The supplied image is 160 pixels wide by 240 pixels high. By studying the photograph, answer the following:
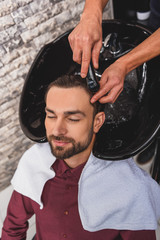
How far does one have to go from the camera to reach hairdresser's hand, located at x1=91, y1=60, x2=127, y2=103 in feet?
3.21

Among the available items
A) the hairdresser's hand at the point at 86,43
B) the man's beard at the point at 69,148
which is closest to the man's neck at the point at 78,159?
the man's beard at the point at 69,148

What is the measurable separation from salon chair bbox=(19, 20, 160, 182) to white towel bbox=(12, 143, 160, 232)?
0.11m

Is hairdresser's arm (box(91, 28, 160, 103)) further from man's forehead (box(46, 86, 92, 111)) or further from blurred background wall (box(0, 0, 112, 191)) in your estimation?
blurred background wall (box(0, 0, 112, 191))

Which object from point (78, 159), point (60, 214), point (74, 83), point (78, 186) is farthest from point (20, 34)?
point (60, 214)

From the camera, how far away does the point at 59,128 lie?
1.08 m

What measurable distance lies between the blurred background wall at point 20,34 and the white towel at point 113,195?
0.67 meters

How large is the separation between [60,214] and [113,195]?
0.33m

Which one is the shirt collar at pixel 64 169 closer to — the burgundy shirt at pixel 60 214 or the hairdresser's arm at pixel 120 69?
the burgundy shirt at pixel 60 214

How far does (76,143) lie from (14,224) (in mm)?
739

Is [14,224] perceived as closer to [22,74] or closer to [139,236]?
[139,236]

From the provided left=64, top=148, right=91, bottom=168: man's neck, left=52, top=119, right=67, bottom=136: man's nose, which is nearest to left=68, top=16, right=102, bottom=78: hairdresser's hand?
left=52, top=119, right=67, bottom=136: man's nose

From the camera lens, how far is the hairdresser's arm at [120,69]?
98 cm

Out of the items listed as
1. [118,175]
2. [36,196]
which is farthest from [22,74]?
[118,175]

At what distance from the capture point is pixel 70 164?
132cm
